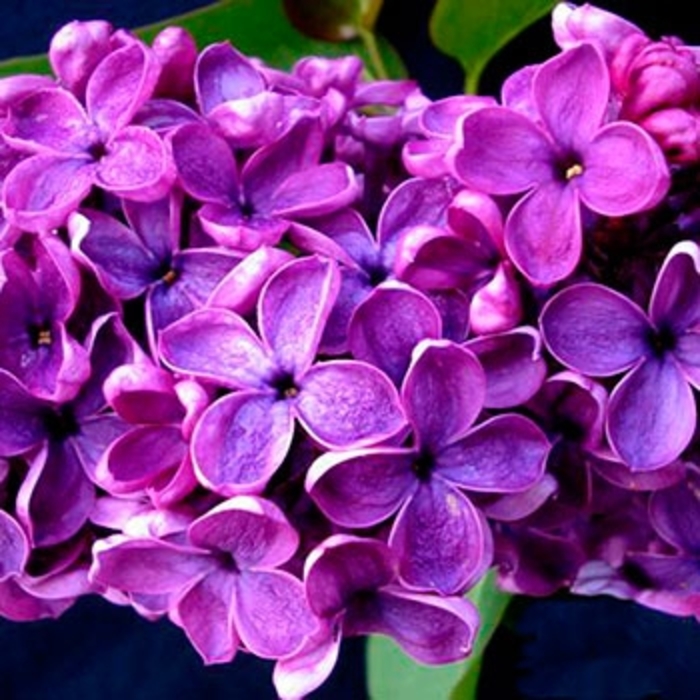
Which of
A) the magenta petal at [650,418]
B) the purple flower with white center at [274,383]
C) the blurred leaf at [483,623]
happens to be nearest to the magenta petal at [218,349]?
the purple flower with white center at [274,383]

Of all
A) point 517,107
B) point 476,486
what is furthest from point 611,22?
point 476,486

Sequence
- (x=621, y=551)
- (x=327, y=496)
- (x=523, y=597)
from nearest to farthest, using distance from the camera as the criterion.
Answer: (x=327, y=496) < (x=621, y=551) < (x=523, y=597)

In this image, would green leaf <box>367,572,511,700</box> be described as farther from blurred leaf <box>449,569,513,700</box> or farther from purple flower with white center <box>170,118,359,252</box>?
purple flower with white center <box>170,118,359,252</box>

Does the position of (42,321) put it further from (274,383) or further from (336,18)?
(336,18)

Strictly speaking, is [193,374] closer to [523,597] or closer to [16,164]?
[16,164]

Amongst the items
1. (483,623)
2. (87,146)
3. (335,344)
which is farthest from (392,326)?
(483,623)

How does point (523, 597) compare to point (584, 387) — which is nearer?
point (584, 387)
